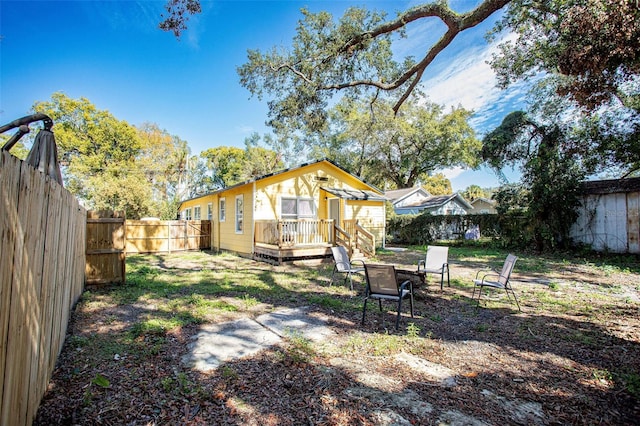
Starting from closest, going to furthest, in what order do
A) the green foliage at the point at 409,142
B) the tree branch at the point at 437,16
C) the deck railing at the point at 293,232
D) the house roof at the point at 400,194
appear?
the tree branch at the point at 437,16 < the deck railing at the point at 293,232 < the green foliage at the point at 409,142 < the house roof at the point at 400,194

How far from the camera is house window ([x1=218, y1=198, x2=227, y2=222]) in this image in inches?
621

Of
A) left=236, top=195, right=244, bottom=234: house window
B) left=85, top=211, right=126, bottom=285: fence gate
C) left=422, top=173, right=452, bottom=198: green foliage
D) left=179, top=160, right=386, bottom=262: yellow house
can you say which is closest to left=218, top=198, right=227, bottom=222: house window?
left=179, top=160, right=386, bottom=262: yellow house

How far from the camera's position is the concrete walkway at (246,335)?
146 inches

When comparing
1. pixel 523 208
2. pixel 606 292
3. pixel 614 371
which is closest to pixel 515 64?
pixel 523 208

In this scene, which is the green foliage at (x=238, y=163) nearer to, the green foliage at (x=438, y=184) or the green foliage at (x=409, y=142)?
the green foliage at (x=409, y=142)

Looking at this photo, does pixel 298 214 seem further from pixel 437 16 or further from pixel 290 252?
pixel 437 16

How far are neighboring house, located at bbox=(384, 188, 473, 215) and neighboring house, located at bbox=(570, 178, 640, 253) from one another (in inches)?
559

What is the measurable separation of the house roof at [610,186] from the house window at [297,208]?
11.6 metres

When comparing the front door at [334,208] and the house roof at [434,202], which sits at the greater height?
the house roof at [434,202]

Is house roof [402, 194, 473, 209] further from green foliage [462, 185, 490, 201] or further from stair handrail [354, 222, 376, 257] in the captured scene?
green foliage [462, 185, 490, 201]

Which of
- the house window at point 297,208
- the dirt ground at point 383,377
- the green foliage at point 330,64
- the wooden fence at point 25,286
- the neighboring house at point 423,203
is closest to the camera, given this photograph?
the wooden fence at point 25,286

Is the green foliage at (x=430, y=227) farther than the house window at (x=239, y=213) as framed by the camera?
Yes

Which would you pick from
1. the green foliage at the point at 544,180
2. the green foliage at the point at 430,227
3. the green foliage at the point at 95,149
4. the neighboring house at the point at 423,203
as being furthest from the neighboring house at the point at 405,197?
the green foliage at the point at 95,149

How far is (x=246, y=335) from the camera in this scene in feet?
14.6
